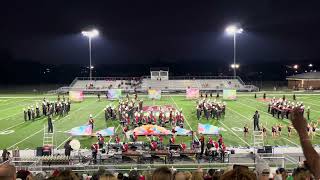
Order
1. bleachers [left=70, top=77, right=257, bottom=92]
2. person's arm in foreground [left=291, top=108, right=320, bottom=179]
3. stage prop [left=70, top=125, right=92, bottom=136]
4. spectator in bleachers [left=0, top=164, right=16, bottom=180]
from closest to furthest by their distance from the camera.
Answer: person's arm in foreground [left=291, top=108, right=320, bottom=179] → spectator in bleachers [left=0, top=164, right=16, bottom=180] → stage prop [left=70, top=125, right=92, bottom=136] → bleachers [left=70, top=77, right=257, bottom=92]

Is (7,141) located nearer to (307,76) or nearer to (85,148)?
(85,148)

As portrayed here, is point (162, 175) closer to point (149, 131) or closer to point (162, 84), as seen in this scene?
point (149, 131)

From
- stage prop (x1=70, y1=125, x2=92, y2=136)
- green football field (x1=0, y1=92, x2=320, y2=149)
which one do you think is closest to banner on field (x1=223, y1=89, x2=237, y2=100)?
green football field (x1=0, y1=92, x2=320, y2=149)

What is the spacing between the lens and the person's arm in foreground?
2.79m

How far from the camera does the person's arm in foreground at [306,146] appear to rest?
2.79m

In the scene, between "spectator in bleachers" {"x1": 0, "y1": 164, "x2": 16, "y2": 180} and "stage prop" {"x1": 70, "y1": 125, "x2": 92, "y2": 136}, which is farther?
"stage prop" {"x1": 70, "y1": 125, "x2": 92, "y2": 136}

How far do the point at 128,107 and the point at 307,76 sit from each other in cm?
3839

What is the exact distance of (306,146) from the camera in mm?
2842

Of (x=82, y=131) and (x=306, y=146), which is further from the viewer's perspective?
(x=82, y=131)

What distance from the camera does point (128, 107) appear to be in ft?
84.8

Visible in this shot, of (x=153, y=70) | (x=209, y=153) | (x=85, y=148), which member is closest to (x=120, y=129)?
(x=85, y=148)

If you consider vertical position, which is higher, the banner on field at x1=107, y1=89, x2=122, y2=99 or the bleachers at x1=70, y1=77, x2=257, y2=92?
the bleachers at x1=70, y1=77, x2=257, y2=92

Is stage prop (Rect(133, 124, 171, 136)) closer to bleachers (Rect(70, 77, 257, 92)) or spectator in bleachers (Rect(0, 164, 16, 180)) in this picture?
spectator in bleachers (Rect(0, 164, 16, 180))

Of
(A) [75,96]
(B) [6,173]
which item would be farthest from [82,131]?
(A) [75,96]
